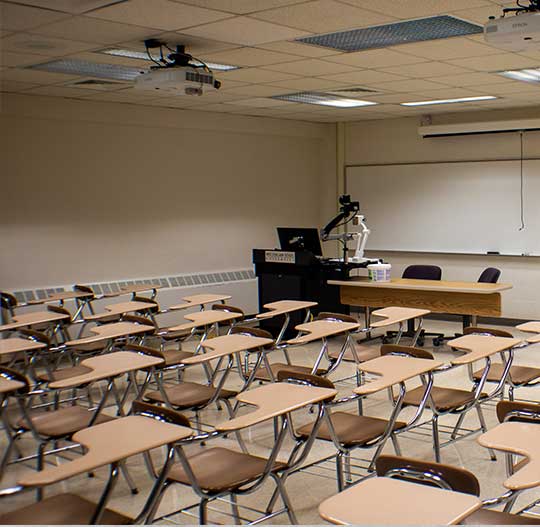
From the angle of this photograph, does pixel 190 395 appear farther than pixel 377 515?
Yes

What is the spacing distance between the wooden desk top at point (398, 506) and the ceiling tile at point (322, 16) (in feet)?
9.89

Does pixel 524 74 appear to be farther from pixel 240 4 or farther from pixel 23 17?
pixel 23 17

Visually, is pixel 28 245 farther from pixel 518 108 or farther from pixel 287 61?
pixel 518 108

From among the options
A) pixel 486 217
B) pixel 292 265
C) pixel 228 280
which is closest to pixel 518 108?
pixel 486 217

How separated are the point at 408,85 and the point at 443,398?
3958 mm

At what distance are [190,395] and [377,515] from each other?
279 cm

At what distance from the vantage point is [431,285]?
8328 mm

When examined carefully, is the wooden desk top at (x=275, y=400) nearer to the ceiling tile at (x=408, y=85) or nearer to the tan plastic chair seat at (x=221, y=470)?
the tan plastic chair seat at (x=221, y=470)

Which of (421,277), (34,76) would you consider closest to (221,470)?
A: (34,76)

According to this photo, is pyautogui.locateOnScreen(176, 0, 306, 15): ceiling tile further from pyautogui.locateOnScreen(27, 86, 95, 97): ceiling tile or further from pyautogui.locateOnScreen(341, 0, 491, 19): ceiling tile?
pyautogui.locateOnScreen(27, 86, 95, 97): ceiling tile

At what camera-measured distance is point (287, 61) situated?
627 cm

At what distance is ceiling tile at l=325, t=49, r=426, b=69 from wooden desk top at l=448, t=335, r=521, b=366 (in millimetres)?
2423

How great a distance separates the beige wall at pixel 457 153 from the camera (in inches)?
388

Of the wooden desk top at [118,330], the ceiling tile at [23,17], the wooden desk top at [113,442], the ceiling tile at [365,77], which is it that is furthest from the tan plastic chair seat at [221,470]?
the ceiling tile at [365,77]
